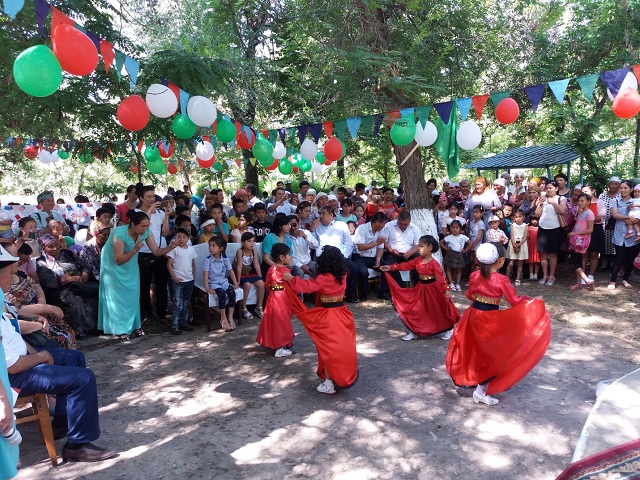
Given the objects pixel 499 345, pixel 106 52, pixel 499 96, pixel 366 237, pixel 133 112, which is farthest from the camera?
pixel 366 237

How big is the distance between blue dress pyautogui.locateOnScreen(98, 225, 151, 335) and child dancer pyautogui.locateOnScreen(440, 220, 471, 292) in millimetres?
4710

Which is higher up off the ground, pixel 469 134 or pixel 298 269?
pixel 469 134

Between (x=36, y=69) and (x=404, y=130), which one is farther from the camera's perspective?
(x=404, y=130)

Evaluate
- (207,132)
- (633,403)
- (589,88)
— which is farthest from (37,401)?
(207,132)

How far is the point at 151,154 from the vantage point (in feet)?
30.8

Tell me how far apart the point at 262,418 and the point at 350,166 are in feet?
50.1

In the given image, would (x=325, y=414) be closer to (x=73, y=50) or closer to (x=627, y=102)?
(x=73, y=50)

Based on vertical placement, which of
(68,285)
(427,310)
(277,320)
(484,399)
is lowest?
(484,399)

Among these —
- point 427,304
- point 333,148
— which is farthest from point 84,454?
point 333,148

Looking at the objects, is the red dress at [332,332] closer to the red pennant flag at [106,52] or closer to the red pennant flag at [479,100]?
the red pennant flag at [106,52]

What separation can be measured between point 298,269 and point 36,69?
4.11 metres

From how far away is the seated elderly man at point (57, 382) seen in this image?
2.94 meters

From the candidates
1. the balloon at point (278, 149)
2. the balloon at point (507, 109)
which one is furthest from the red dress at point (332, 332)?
the balloon at point (278, 149)

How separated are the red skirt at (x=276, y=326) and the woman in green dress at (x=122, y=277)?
163 centimetres
